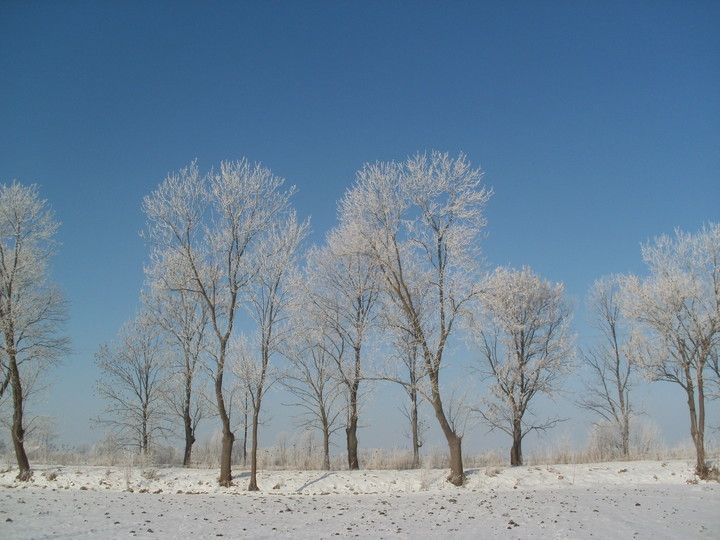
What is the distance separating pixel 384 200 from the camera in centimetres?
2084

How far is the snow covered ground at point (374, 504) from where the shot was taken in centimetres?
1038

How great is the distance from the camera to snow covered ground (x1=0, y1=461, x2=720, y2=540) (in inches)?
409

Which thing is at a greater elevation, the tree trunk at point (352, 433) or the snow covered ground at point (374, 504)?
the tree trunk at point (352, 433)

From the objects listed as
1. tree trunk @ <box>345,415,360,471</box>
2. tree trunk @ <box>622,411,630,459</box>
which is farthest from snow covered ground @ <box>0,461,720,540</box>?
tree trunk @ <box>622,411,630,459</box>

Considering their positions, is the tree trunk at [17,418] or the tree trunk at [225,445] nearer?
the tree trunk at [225,445]

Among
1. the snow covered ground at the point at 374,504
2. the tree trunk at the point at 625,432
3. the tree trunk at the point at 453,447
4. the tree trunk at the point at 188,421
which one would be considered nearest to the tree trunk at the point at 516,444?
the snow covered ground at the point at 374,504

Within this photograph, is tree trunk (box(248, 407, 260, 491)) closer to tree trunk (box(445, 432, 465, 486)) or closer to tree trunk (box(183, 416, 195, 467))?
tree trunk (box(445, 432, 465, 486))

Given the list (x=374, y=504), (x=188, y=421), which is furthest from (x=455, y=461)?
(x=188, y=421)

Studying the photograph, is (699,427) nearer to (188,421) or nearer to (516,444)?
(516,444)

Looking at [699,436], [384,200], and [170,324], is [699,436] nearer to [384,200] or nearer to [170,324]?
[384,200]

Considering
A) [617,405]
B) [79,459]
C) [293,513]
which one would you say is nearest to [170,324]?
[79,459]

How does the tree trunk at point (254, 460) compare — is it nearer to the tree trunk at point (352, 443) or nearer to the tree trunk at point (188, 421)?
the tree trunk at point (352, 443)

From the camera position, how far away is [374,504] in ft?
47.0

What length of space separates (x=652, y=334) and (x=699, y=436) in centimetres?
482
